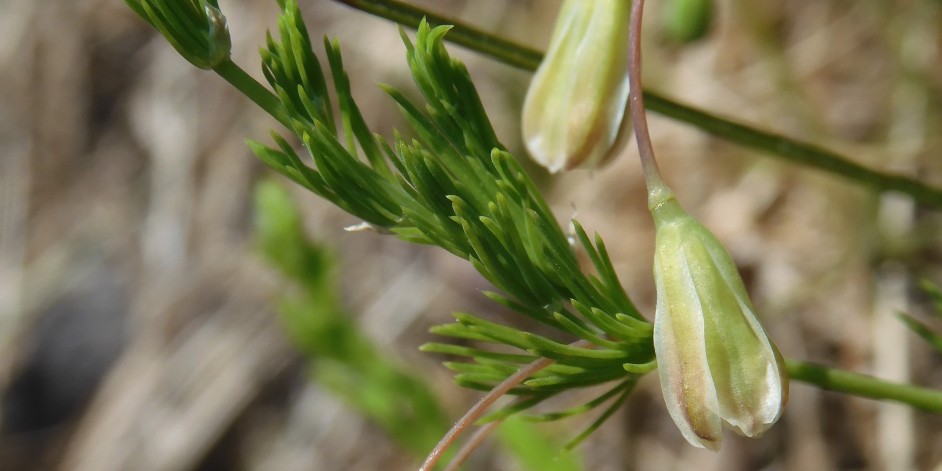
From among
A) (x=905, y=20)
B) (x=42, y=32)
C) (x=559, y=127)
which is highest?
(x=42, y=32)

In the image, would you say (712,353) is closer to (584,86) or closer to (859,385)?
(859,385)

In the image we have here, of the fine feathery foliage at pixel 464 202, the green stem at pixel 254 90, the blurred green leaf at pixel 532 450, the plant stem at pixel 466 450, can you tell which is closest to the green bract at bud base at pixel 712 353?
the fine feathery foliage at pixel 464 202

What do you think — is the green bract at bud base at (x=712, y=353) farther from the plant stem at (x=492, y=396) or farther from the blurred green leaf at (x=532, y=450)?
the blurred green leaf at (x=532, y=450)

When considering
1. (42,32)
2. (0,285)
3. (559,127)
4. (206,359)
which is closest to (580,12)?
(559,127)

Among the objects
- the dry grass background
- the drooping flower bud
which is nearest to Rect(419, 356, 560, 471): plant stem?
the drooping flower bud

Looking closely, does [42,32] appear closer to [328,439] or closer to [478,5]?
[478,5]

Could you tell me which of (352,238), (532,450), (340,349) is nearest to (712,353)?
(532,450)
